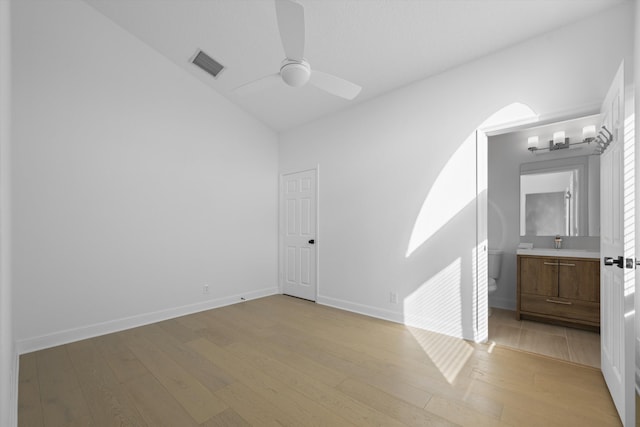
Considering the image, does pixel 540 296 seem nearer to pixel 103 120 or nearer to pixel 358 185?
pixel 358 185

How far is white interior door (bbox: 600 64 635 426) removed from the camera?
1.65 metres

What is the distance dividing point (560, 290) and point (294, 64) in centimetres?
365

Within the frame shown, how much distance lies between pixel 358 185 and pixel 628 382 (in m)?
2.92

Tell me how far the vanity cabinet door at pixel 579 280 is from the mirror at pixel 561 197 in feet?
2.07

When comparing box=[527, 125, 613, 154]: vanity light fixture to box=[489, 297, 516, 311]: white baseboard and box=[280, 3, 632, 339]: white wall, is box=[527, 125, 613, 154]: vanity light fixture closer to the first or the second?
box=[280, 3, 632, 339]: white wall

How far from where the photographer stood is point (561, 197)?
385 cm

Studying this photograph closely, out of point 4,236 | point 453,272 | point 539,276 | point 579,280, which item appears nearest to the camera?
point 4,236

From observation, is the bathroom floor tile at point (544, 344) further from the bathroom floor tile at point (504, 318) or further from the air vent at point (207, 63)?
the air vent at point (207, 63)

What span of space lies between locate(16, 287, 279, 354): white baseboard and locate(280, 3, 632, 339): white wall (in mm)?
1502

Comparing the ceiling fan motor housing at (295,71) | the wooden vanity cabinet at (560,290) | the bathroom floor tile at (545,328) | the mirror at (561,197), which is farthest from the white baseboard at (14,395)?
the mirror at (561,197)

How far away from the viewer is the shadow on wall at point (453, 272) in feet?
9.25

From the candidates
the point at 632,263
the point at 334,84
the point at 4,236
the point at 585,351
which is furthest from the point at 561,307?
the point at 4,236

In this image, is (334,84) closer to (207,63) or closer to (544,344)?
(207,63)

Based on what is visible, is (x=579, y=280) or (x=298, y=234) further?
(x=298, y=234)
